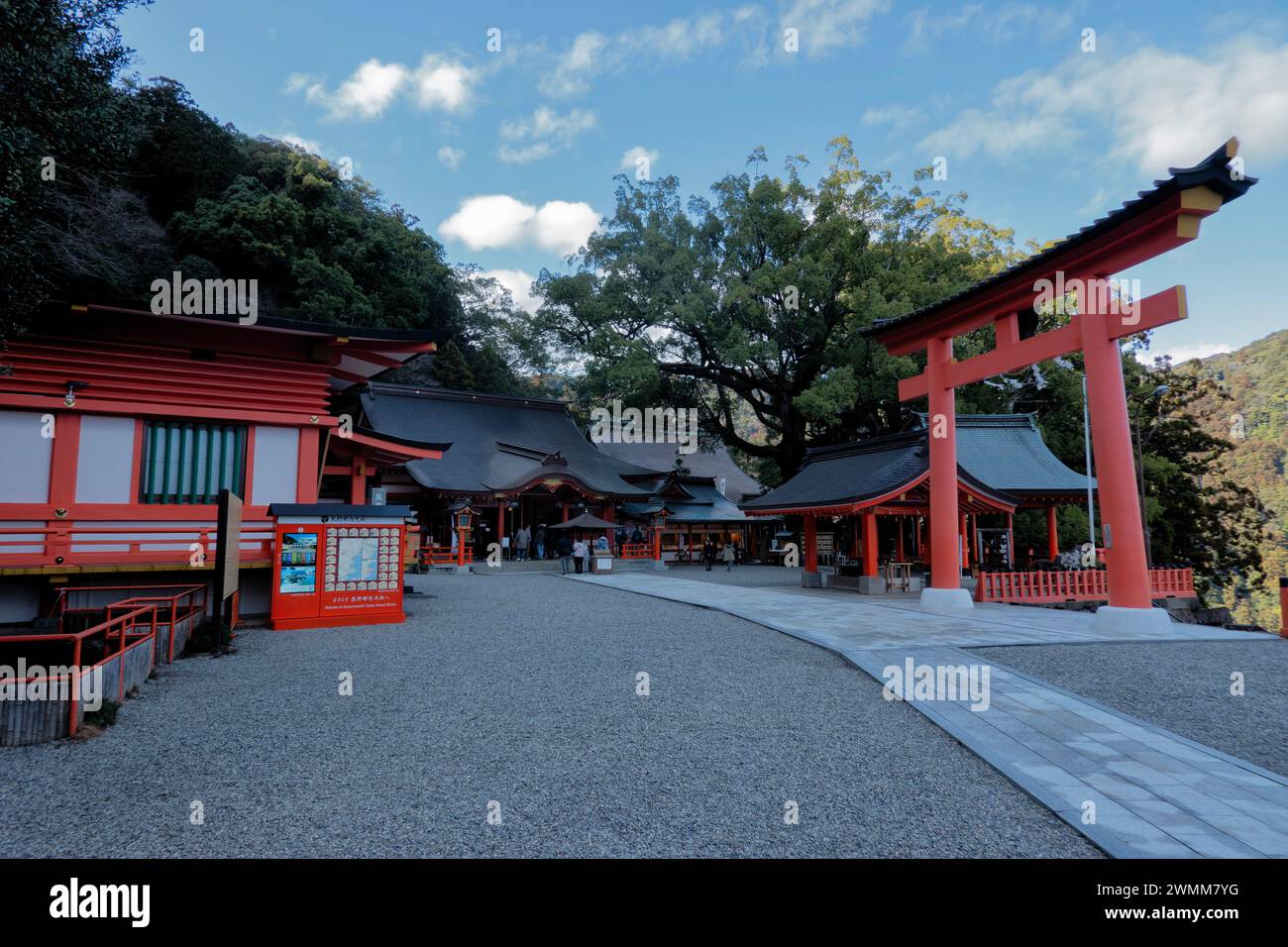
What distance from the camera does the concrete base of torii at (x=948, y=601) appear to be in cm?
1290

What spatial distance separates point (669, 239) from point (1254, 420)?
5405 centimetres

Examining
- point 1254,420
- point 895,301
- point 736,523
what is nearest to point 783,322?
point 895,301

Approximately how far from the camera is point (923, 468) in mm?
16297

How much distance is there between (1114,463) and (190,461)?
14.5 metres

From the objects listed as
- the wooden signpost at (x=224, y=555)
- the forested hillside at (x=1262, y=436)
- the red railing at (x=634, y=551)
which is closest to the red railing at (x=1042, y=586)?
the wooden signpost at (x=224, y=555)

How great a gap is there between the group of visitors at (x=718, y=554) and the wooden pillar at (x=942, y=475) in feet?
45.6

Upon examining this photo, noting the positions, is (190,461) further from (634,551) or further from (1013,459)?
(634,551)

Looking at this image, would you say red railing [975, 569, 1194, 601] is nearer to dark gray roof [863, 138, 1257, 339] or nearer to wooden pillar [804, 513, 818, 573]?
wooden pillar [804, 513, 818, 573]

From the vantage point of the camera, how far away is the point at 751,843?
11.0 ft

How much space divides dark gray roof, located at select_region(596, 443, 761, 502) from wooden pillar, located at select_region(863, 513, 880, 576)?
22381mm

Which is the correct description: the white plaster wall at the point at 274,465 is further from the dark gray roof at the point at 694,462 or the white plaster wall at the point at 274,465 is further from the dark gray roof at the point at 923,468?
the dark gray roof at the point at 694,462
